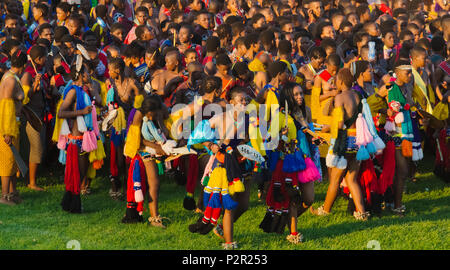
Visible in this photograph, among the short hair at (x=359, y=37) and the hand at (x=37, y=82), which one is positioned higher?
the short hair at (x=359, y=37)

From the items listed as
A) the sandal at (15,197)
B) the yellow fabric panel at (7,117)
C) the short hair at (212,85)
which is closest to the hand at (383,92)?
the short hair at (212,85)

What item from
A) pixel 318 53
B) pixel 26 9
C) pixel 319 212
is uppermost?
pixel 26 9

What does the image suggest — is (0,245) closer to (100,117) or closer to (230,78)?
(100,117)

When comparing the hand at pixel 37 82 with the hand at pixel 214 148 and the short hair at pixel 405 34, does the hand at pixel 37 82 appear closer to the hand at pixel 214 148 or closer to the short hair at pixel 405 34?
the hand at pixel 214 148

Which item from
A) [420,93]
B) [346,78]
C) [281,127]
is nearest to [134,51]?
[346,78]

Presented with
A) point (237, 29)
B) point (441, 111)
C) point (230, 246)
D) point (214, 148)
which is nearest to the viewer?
point (214, 148)

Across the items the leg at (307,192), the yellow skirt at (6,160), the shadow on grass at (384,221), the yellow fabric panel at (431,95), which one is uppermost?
the yellow fabric panel at (431,95)

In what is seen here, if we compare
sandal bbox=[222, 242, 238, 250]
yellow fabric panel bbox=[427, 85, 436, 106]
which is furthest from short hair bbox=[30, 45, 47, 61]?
yellow fabric panel bbox=[427, 85, 436, 106]

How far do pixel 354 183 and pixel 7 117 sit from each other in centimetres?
481

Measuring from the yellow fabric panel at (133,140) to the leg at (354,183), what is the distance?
2.85m

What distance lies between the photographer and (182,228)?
31.7ft

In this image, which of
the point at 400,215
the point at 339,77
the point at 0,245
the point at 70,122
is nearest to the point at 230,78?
the point at 339,77

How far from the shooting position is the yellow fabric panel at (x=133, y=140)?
9352 millimetres

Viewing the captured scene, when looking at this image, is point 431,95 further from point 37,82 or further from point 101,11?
point 101,11
